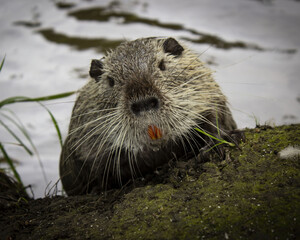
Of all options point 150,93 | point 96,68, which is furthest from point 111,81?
point 150,93

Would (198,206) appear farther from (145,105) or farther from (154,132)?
(145,105)

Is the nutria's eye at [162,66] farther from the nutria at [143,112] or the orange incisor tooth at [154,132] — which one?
the orange incisor tooth at [154,132]

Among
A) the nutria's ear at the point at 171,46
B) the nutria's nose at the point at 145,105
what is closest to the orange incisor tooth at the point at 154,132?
the nutria's nose at the point at 145,105

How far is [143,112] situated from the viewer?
2244mm

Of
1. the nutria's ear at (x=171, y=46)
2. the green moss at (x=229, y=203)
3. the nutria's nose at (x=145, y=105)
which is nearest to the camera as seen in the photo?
the green moss at (x=229, y=203)

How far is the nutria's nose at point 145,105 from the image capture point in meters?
2.24

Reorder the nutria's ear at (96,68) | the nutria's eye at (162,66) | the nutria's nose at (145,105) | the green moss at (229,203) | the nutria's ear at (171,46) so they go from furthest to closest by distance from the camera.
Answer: the nutria's ear at (96,68)
the nutria's ear at (171,46)
the nutria's eye at (162,66)
the nutria's nose at (145,105)
the green moss at (229,203)

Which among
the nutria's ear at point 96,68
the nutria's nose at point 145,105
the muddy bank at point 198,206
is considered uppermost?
the nutria's ear at point 96,68

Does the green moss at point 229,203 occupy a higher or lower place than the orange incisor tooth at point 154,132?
lower

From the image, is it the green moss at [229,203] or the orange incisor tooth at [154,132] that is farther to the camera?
the orange incisor tooth at [154,132]

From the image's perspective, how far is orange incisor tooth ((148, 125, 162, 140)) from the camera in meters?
2.26

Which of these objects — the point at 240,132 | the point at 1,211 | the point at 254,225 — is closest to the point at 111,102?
the point at 240,132

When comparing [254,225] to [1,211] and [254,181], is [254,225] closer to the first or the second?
[254,181]

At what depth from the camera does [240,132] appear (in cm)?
259
